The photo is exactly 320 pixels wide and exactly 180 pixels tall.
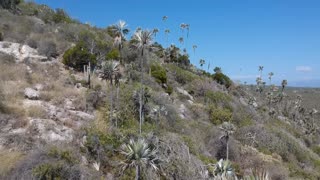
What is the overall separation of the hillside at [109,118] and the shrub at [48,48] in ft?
0.37

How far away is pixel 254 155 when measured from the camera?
37.5 m

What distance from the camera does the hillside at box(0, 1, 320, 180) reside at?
21938 millimetres

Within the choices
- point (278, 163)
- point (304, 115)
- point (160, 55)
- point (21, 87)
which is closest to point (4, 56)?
point (21, 87)

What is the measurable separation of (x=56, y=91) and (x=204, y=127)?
18310mm

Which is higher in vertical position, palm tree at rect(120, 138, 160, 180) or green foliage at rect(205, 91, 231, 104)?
green foliage at rect(205, 91, 231, 104)

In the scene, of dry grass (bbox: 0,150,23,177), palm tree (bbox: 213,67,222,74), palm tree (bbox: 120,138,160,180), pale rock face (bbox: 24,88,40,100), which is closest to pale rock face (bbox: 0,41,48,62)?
pale rock face (bbox: 24,88,40,100)

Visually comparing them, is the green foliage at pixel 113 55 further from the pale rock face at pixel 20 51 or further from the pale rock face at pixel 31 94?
the pale rock face at pixel 31 94

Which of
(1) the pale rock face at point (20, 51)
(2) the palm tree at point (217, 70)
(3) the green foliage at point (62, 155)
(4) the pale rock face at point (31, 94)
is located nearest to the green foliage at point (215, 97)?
(1) the pale rock face at point (20, 51)

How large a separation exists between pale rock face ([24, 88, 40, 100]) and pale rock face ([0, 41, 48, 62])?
269 inches

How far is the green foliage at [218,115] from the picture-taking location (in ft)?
151

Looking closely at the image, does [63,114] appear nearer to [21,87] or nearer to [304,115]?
[21,87]

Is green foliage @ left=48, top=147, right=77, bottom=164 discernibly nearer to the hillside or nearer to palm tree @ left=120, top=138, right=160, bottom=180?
the hillside

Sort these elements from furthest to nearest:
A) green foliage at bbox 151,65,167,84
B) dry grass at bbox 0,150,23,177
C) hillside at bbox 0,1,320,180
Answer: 1. green foliage at bbox 151,65,167,84
2. hillside at bbox 0,1,320,180
3. dry grass at bbox 0,150,23,177

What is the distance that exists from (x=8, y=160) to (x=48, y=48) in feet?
63.0
